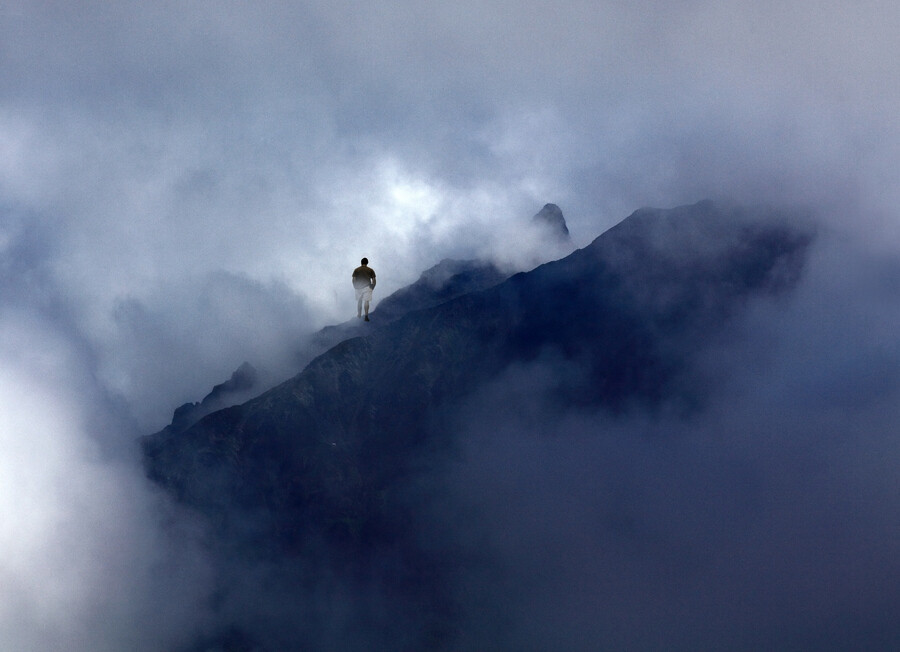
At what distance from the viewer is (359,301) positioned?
5622 cm
